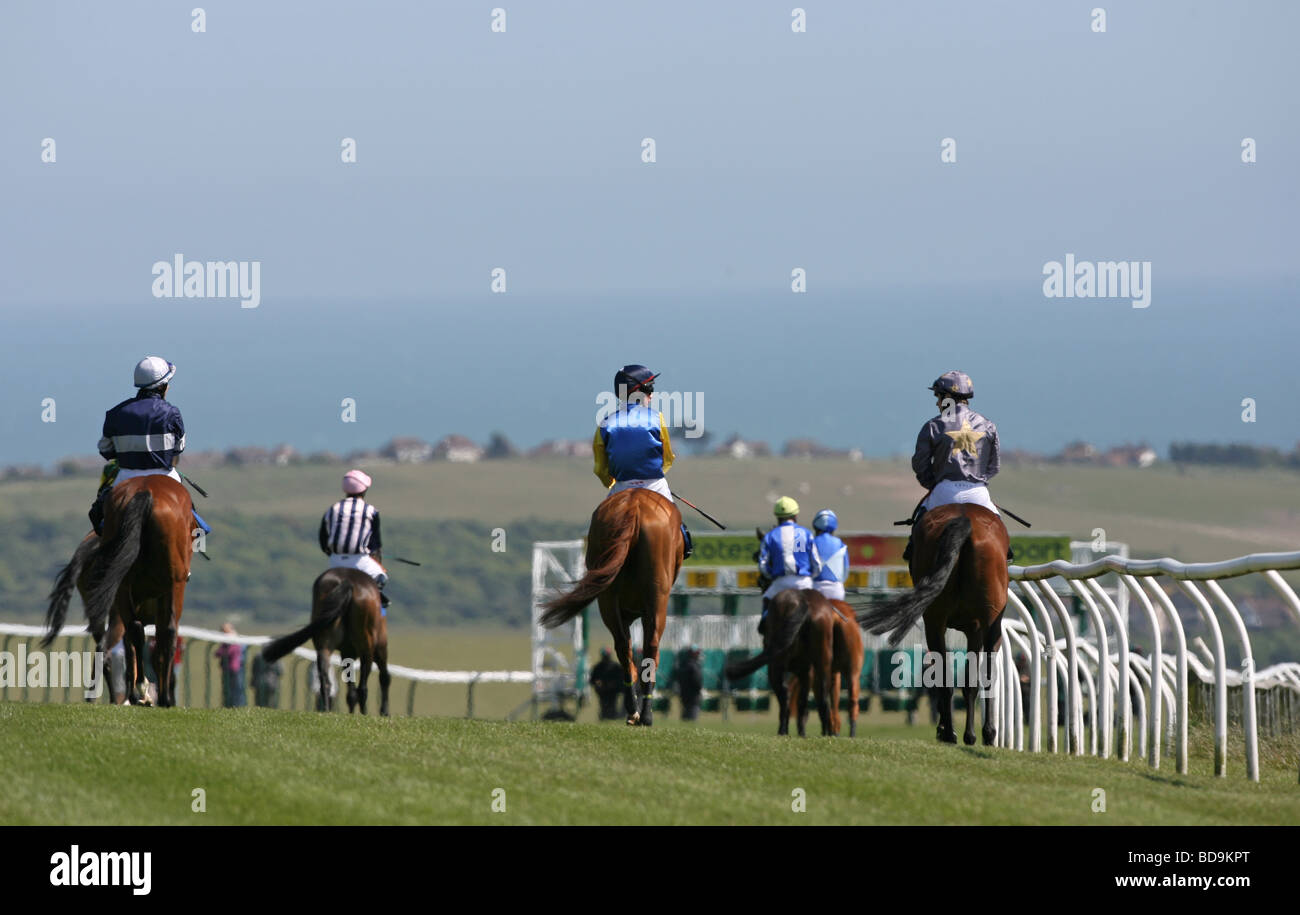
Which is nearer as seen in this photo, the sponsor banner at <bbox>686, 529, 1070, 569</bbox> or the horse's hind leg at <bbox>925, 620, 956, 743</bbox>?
the horse's hind leg at <bbox>925, 620, 956, 743</bbox>

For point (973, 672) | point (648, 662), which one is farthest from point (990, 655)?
point (648, 662)

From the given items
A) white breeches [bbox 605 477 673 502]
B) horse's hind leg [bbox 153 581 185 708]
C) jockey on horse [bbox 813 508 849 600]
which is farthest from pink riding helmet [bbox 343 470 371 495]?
white breeches [bbox 605 477 673 502]

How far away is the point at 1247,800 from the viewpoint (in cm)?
771

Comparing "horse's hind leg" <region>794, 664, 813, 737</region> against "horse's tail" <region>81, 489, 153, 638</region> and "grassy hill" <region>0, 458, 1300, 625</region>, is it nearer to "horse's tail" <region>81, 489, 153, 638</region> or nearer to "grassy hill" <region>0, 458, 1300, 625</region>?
"horse's tail" <region>81, 489, 153, 638</region>

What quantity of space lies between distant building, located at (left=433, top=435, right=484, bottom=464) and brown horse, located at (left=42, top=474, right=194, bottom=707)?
9161 centimetres

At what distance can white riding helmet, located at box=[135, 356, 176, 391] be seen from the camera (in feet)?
37.1

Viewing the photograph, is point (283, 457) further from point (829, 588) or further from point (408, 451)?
point (829, 588)

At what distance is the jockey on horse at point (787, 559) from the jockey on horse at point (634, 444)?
2.98 metres

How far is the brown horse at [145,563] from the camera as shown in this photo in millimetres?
10914

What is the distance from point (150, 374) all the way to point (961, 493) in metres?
Result: 4.31

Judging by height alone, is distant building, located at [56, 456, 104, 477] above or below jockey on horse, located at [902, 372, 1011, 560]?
above

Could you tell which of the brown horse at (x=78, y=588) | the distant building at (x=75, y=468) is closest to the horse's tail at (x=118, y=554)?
the brown horse at (x=78, y=588)
